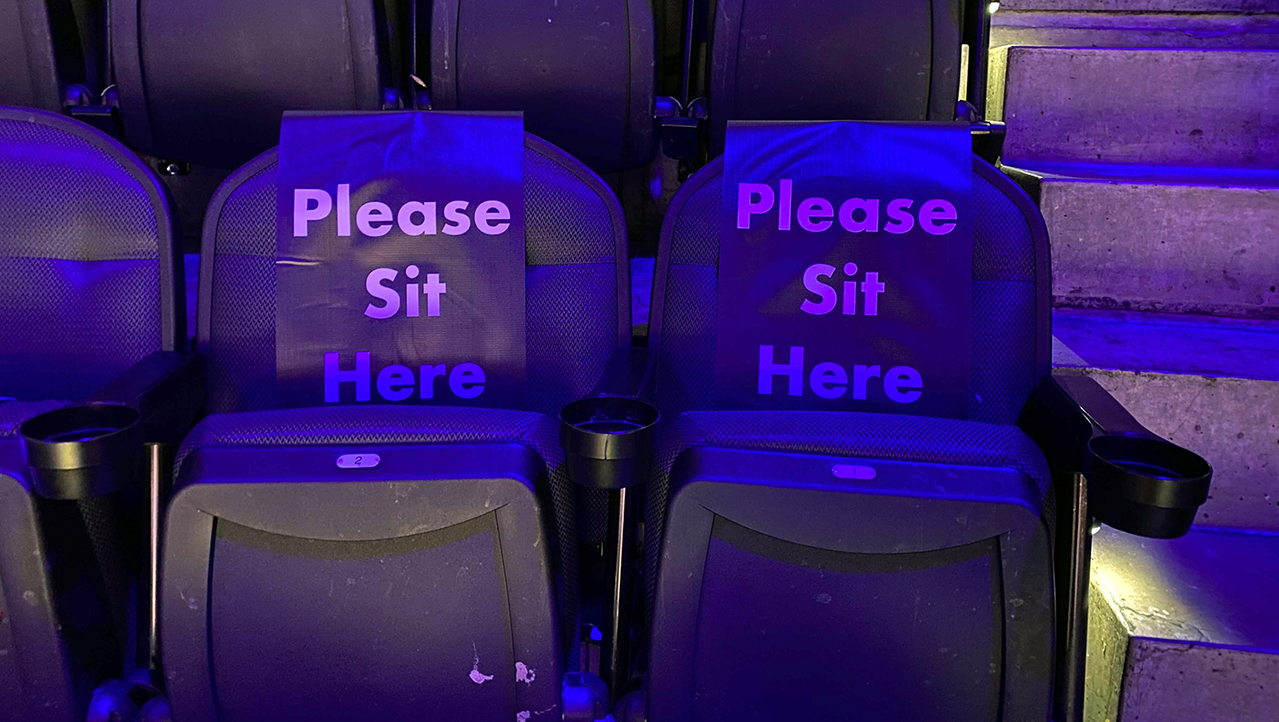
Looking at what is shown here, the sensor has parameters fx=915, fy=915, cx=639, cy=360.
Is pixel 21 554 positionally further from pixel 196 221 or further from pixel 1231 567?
pixel 1231 567

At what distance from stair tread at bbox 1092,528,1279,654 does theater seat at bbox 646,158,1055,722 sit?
21 cm

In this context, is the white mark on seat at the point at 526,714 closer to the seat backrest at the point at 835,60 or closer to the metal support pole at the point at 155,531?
the metal support pole at the point at 155,531

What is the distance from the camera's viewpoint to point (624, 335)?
3.32 ft

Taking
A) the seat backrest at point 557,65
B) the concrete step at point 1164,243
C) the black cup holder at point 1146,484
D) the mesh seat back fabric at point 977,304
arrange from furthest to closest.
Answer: the seat backrest at point 557,65 < the concrete step at point 1164,243 < the mesh seat back fabric at point 977,304 < the black cup holder at point 1146,484

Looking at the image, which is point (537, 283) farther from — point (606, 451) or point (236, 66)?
point (236, 66)

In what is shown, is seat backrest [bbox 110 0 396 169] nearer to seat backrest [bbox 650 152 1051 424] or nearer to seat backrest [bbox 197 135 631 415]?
seat backrest [bbox 197 135 631 415]

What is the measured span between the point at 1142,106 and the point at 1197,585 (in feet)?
2.74

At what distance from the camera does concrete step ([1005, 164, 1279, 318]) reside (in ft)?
3.95

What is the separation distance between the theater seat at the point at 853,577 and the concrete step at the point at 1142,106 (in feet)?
2.89

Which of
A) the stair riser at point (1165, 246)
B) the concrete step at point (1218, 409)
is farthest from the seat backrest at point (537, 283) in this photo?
the stair riser at point (1165, 246)

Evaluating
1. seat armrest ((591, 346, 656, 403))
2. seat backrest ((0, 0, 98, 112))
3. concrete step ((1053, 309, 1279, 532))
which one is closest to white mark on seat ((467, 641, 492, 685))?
seat armrest ((591, 346, 656, 403))

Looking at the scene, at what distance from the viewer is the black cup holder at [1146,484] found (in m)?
0.66

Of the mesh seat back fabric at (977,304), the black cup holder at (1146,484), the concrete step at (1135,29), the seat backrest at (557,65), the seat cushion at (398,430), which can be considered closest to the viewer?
the black cup holder at (1146,484)

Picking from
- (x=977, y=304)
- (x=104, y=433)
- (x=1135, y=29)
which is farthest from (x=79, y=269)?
(x=1135, y=29)
